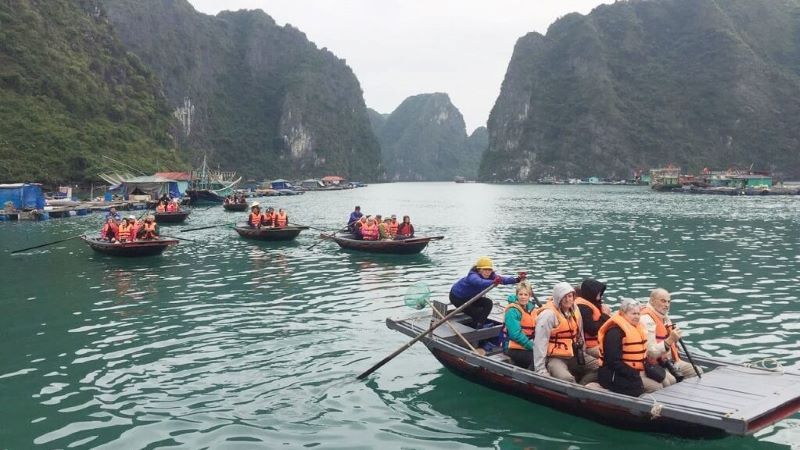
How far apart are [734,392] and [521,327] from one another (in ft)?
10.3

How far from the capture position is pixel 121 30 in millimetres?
180625

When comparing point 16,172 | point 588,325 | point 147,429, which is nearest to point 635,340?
point 588,325

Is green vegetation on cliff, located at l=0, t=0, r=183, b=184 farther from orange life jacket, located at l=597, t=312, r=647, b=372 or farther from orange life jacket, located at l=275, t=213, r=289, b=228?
orange life jacket, located at l=597, t=312, r=647, b=372

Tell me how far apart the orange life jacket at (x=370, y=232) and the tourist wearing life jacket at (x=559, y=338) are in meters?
18.8

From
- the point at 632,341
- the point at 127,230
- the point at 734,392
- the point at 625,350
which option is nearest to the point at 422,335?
the point at 625,350

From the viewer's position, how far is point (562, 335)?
8.91 metres

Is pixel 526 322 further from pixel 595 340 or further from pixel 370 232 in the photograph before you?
pixel 370 232

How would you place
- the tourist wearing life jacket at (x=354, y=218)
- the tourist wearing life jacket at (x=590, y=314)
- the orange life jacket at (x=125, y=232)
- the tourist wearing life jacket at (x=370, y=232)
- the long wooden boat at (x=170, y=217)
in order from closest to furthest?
1. the tourist wearing life jacket at (x=590, y=314)
2. the orange life jacket at (x=125, y=232)
3. the tourist wearing life jacket at (x=370, y=232)
4. the tourist wearing life jacket at (x=354, y=218)
5. the long wooden boat at (x=170, y=217)

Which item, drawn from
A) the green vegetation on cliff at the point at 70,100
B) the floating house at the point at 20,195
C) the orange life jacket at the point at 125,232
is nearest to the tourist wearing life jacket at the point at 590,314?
the orange life jacket at the point at 125,232

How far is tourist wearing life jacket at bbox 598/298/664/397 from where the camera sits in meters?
7.97

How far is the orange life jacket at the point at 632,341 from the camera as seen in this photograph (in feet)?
26.2

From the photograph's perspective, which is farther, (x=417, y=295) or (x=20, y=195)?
(x=20, y=195)

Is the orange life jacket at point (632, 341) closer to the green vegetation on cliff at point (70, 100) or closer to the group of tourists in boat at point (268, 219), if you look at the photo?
the group of tourists in boat at point (268, 219)

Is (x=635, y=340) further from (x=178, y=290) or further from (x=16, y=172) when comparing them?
(x=16, y=172)
